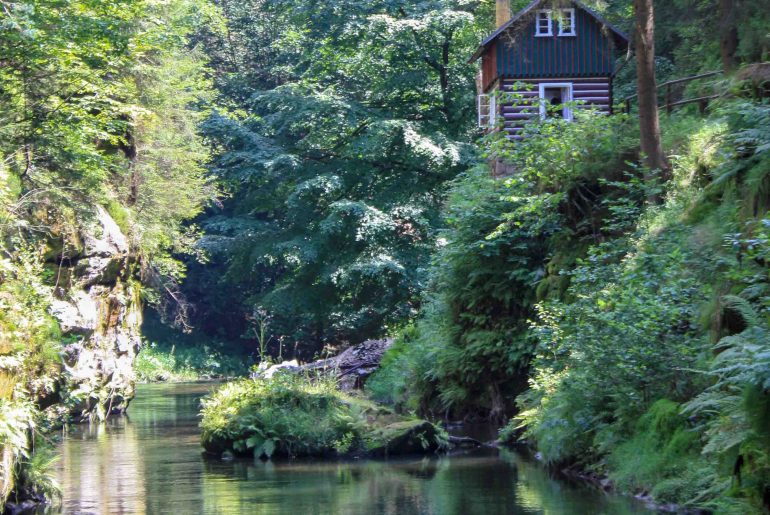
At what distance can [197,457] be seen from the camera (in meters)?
21.2

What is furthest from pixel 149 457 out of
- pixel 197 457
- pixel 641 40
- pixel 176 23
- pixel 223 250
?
pixel 223 250

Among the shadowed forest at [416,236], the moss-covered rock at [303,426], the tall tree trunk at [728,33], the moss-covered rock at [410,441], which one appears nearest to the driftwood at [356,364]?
the shadowed forest at [416,236]

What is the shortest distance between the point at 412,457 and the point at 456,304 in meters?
5.29

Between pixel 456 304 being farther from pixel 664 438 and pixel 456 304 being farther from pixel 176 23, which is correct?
pixel 176 23

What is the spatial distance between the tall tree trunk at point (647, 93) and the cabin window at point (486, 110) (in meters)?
12.8

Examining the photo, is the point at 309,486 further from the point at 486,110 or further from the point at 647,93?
the point at 486,110

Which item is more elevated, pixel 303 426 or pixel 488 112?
pixel 488 112

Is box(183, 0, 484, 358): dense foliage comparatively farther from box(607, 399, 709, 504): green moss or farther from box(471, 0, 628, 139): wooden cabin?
box(607, 399, 709, 504): green moss

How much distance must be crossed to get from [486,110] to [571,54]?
3.77m

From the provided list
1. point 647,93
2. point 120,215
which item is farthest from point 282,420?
point 120,215

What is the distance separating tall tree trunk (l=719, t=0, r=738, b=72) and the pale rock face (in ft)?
48.9

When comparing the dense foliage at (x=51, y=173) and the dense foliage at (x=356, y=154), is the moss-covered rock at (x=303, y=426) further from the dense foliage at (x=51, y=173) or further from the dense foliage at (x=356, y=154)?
the dense foliage at (x=356, y=154)

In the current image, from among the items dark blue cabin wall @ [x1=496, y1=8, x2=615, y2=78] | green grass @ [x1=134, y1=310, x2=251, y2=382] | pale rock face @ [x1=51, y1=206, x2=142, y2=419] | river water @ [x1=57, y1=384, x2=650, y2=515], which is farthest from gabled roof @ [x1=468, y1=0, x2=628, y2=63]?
green grass @ [x1=134, y1=310, x2=251, y2=382]

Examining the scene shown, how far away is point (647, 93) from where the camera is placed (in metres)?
21.7
